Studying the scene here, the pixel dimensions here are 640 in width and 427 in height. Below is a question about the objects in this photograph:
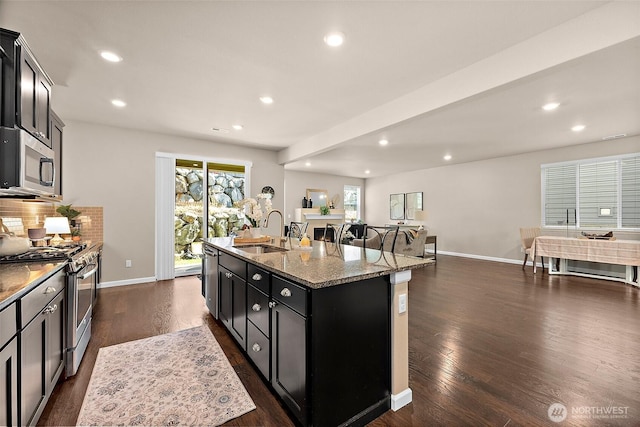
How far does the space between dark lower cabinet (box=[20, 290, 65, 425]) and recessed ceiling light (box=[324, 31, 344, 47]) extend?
2.67 meters

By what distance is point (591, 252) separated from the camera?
4992 millimetres

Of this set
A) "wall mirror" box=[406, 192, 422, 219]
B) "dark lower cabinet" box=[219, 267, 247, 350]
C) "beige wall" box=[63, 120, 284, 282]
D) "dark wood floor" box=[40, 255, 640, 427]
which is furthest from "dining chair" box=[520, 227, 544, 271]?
"beige wall" box=[63, 120, 284, 282]

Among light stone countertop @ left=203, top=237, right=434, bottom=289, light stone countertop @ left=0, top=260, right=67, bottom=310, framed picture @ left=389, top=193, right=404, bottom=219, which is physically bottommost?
light stone countertop @ left=0, top=260, right=67, bottom=310

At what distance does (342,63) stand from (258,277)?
2114 mm

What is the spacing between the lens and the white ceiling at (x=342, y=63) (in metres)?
2.04

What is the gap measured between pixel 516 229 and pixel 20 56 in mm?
8289

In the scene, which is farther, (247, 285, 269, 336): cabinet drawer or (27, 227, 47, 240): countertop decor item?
(27, 227, 47, 240): countertop decor item

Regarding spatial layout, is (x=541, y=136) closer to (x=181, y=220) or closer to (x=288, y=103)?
(x=288, y=103)

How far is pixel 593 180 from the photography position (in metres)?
5.71

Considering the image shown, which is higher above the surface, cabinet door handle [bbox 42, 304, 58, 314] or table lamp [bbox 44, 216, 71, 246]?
table lamp [bbox 44, 216, 71, 246]

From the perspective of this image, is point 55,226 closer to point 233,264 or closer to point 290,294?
point 233,264

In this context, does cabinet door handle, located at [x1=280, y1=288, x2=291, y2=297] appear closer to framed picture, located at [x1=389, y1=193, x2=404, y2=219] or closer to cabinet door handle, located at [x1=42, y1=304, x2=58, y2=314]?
cabinet door handle, located at [x1=42, y1=304, x2=58, y2=314]

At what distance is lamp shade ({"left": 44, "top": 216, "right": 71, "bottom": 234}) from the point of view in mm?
3324

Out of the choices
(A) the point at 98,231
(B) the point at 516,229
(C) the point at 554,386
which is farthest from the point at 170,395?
(B) the point at 516,229
